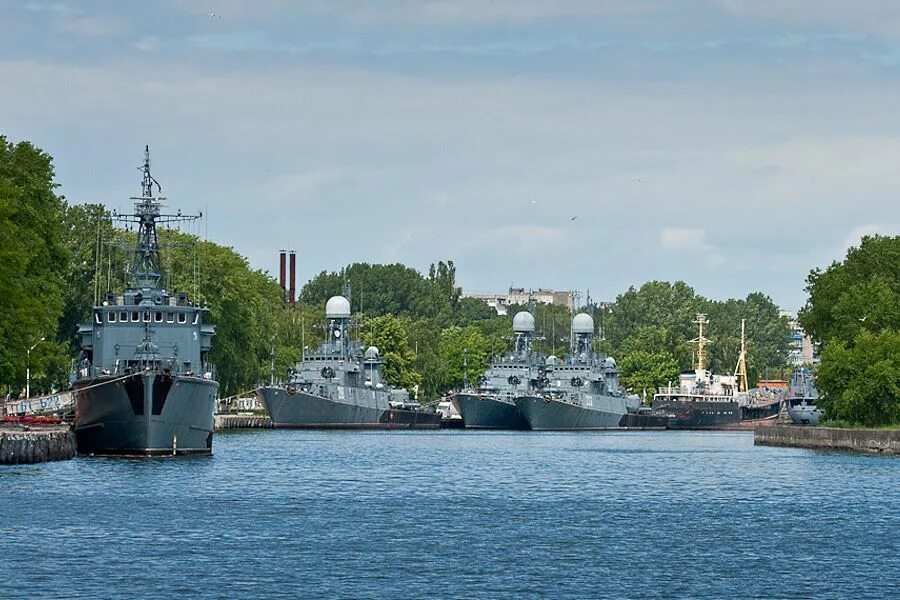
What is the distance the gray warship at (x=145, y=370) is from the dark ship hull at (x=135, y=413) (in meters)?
0.05

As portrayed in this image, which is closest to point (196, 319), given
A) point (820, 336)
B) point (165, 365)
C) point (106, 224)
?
point (165, 365)

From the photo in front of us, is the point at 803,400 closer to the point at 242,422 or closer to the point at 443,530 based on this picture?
the point at 242,422

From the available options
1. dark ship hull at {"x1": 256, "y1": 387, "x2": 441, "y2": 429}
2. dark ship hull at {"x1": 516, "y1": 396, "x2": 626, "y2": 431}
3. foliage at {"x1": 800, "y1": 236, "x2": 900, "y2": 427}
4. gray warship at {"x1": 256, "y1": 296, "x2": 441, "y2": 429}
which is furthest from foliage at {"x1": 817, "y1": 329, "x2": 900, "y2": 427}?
dark ship hull at {"x1": 516, "y1": 396, "x2": 626, "y2": 431}

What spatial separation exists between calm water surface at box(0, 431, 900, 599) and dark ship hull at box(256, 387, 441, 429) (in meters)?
74.2

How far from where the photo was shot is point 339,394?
184 m

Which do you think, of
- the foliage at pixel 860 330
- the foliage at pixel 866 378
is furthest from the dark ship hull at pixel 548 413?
the foliage at pixel 866 378

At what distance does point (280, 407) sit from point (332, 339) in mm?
16340

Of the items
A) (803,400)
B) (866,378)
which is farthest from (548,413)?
(866,378)

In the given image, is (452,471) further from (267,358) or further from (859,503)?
(267,358)

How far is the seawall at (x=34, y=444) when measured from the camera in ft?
273

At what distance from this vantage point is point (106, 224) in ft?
484

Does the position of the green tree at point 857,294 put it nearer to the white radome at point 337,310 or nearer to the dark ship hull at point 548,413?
the dark ship hull at point 548,413

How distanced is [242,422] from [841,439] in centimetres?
7409

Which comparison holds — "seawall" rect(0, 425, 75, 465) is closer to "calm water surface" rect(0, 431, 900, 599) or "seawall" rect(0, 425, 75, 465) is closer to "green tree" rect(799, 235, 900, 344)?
"calm water surface" rect(0, 431, 900, 599)
